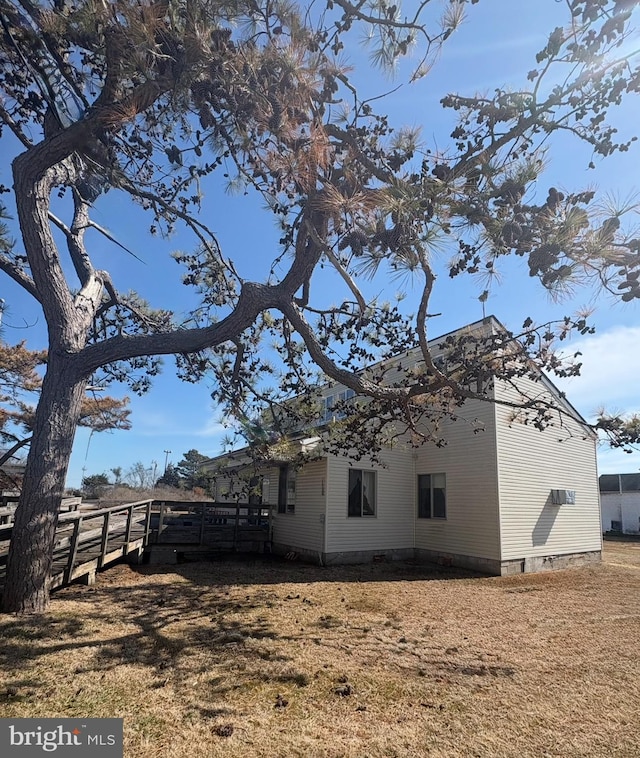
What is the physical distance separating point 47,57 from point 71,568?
6.37m

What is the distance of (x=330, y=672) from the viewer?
419cm

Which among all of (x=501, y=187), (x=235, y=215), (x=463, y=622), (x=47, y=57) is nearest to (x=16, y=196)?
(x=47, y=57)

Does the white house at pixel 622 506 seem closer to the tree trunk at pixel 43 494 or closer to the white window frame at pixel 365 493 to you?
the white window frame at pixel 365 493

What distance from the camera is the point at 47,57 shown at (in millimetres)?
4547

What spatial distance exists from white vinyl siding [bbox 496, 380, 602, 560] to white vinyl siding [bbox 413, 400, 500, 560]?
22 cm

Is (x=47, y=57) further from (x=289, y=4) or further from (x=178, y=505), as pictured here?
(x=178, y=505)

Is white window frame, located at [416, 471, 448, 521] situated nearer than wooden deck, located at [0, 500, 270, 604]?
No

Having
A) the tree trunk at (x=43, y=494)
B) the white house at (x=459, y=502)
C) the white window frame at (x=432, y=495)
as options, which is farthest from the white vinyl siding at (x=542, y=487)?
the tree trunk at (x=43, y=494)

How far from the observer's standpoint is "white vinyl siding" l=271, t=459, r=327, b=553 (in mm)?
11406

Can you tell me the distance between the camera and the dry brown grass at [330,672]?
3051mm

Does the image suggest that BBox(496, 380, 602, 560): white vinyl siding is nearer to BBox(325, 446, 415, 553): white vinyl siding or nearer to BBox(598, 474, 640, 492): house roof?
BBox(325, 446, 415, 553): white vinyl siding

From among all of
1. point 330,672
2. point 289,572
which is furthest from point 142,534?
point 330,672

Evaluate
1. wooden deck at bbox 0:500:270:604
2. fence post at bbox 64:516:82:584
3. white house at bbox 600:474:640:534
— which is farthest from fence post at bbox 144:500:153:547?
white house at bbox 600:474:640:534

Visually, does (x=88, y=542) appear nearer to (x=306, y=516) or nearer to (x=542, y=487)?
(x=306, y=516)
